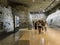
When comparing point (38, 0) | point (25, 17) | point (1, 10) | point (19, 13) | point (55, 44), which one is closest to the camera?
point (55, 44)

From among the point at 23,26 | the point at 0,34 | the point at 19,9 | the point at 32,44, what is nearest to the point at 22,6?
the point at 19,9

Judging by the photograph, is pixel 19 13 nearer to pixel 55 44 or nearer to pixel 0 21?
pixel 0 21

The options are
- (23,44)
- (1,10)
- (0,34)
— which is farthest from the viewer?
(1,10)

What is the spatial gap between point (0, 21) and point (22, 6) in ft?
20.9

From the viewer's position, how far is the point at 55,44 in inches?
224

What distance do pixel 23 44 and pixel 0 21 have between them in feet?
17.4

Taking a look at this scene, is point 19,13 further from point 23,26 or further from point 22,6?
point 23,26

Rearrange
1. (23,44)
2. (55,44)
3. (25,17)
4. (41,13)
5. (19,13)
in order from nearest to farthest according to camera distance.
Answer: (23,44) → (55,44) → (19,13) → (25,17) → (41,13)

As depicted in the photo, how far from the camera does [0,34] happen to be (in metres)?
8.84

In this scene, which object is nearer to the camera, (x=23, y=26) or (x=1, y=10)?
(x=1, y=10)

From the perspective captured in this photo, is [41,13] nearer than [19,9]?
No

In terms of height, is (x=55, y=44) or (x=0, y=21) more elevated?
(x=0, y=21)

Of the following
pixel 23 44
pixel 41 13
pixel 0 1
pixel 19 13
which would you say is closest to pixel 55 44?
pixel 23 44

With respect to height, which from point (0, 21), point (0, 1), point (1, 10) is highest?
point (0, 1)
